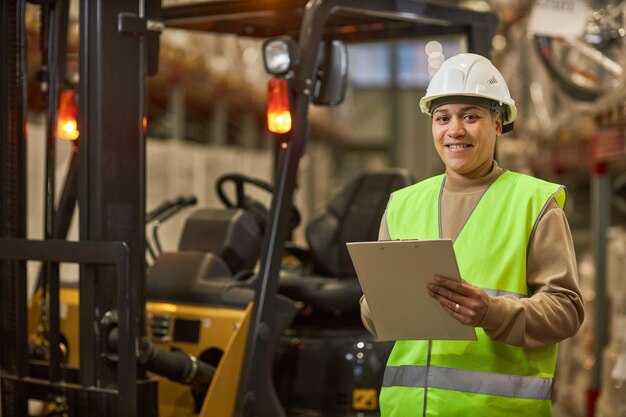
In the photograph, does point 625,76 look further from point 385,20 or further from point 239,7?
point 239,7

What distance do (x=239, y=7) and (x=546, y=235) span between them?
2.55 meters

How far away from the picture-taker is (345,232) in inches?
190

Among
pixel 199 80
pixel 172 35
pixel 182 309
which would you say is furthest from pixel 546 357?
pixel 199 80

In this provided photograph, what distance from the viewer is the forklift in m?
3.82

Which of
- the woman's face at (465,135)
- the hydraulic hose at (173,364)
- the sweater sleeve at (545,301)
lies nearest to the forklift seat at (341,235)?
the hydraulic hose at (173,364)

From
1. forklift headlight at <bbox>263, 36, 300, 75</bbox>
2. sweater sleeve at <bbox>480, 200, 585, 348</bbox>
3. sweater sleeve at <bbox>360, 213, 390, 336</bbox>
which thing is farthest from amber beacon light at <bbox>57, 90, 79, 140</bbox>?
sweater sleeve at <bbox>480, 200, 585, 348</bbox>

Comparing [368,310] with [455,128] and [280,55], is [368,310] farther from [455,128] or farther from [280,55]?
[280,55]

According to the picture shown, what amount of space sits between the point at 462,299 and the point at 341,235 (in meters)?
2.27

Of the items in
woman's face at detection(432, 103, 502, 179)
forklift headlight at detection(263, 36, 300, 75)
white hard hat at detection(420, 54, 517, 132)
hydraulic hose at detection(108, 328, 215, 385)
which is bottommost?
hydraulic hose at detection(108, 328, 215, 385)

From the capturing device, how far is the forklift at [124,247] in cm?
382

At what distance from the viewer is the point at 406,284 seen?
2.68m

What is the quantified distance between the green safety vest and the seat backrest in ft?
6.08

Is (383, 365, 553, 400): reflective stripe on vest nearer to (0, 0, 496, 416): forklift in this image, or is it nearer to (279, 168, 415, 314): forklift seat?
(0, 0, 496, 416): forklift

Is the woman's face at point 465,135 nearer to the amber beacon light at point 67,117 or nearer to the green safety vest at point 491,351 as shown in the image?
the green safety vest at point 491,351
